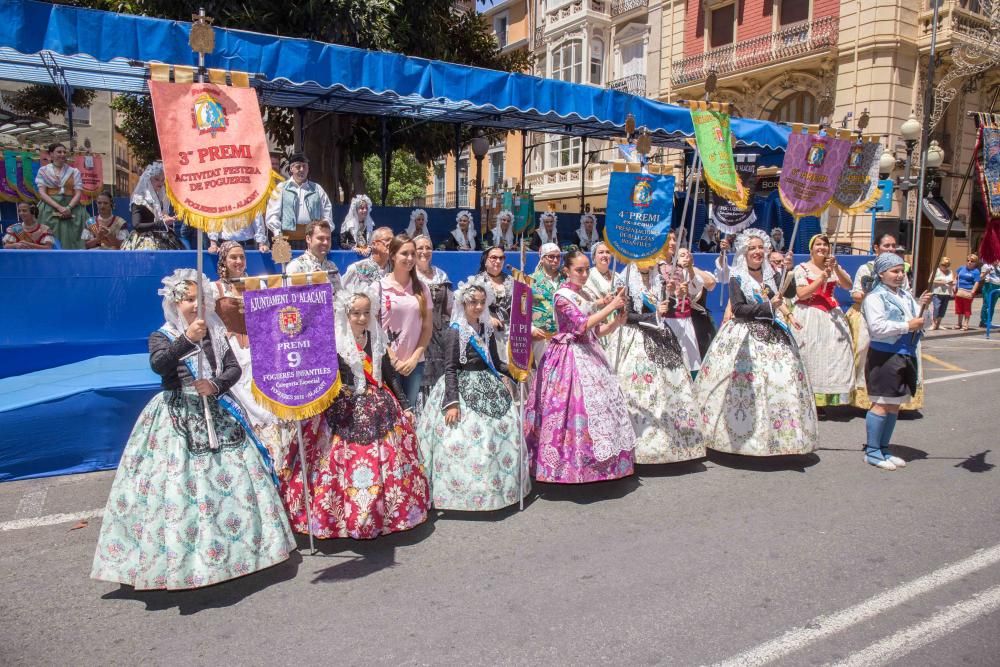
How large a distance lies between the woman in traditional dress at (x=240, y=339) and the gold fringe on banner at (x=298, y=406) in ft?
1.11

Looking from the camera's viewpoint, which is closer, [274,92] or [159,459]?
[159,459]

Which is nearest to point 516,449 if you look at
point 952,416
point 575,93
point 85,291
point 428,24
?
point 85,291

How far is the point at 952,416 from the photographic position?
7496 mm

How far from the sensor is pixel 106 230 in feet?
28.1

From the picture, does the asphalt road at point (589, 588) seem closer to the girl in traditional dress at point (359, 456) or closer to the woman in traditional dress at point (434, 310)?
the girl in traditional dress at point (359, 456)

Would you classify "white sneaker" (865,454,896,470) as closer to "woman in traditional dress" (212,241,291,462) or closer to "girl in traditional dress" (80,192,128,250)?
"woman in traditional dress" (212,241,291,462)

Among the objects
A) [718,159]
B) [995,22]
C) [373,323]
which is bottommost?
[373,323]

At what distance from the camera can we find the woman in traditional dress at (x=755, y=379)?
219 inches

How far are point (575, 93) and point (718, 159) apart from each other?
547 cm

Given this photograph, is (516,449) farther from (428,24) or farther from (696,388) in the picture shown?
(428,24)

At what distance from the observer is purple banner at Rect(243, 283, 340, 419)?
3.74m

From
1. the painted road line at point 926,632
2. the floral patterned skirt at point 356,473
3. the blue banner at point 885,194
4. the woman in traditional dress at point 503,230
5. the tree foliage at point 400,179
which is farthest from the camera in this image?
the tree foliage at point 400,179

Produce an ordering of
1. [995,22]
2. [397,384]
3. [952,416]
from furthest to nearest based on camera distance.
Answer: [995,22], [952,416], [397,384]

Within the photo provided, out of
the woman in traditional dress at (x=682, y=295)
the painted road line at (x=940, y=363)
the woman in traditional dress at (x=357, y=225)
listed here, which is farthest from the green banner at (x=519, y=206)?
the painted road line at (x=940, y=363)
